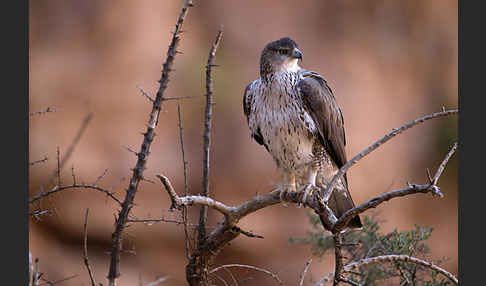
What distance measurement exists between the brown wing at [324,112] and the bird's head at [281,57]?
174 millimetres

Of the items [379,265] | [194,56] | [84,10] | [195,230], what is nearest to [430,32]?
[194,56]

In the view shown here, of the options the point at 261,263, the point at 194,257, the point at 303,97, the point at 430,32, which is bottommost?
the point at 261,263

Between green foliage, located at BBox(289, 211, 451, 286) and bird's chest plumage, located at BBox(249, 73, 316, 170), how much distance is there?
2.80 feet

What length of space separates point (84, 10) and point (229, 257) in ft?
15.8

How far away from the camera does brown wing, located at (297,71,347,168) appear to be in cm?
421

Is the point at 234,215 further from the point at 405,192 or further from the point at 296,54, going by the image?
the point at 296,54

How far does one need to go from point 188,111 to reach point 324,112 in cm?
523

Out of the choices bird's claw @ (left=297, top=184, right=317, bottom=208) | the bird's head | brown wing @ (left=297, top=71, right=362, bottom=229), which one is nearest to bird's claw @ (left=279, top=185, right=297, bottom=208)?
bird's claw @ (left=297, top=184, right=317, bottom=208)

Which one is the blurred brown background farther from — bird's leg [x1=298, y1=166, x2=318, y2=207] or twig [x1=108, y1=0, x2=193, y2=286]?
twig [x1=108, y1=0, x2=193, y2=286]

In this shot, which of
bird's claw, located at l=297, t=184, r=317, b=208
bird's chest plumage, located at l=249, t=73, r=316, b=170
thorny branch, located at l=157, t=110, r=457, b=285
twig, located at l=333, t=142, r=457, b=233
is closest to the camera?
twig, located at l=333, t=142, r=457, b=233

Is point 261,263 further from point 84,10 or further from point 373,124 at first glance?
point 84,10

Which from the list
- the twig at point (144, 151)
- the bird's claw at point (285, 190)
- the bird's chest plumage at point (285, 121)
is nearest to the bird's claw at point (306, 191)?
the bird's claw at point (285, 190)

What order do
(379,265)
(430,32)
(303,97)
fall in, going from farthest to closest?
(430,32) → (379,265) → (303,97)

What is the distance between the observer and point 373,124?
34.0ft
